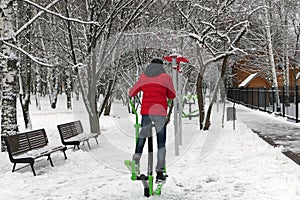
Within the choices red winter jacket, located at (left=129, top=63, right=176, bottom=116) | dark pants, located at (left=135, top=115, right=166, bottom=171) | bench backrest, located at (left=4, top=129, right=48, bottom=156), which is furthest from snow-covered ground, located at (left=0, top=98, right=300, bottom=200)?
red winter jacket, located at (left=129, top=63, right=176, bottom=116)

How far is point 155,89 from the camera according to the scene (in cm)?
598

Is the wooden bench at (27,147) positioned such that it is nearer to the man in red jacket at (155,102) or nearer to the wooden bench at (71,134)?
the wooden bench at (71,134)

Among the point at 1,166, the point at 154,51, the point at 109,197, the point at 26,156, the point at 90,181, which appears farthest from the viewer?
Result: the point at 154,51

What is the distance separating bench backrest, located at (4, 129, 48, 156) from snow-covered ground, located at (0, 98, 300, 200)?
0.43m

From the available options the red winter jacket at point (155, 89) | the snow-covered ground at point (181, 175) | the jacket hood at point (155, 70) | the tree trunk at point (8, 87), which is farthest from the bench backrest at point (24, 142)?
the jacket hood at point (155, 70)

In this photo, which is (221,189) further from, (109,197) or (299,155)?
(299,155)

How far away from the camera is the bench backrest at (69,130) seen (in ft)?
33.5

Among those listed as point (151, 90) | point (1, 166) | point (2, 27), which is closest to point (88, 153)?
point (1, 166)

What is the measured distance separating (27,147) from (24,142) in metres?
0.17

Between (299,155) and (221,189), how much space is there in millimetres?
2981

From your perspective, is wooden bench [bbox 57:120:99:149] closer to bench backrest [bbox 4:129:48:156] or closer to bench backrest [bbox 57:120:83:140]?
bench backrest [bbox 57:120:83:140]

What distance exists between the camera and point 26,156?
7.68 metres

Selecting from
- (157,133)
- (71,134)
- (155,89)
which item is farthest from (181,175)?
(71,134)

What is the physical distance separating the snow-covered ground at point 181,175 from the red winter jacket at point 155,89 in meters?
1.39
